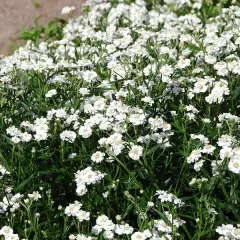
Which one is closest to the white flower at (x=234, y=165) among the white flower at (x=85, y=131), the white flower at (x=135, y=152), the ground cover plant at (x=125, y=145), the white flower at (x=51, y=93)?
the ground cover plant at (x=125, y=145)

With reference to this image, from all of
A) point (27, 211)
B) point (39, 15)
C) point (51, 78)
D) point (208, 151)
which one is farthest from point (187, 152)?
point (39, 15)

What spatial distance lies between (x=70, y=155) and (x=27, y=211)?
0.48 m

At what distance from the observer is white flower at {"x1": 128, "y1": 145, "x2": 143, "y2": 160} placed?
3.01 metres

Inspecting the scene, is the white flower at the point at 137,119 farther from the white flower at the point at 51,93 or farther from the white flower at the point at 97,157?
the white flower at the point at 51,93

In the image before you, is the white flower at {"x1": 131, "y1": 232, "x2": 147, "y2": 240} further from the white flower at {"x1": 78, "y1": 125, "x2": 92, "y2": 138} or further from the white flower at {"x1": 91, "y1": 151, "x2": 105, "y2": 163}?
the white flower at {"x1": 78, "y1": 125, "x2": 92, "y2": 138}

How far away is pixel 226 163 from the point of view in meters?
2.98

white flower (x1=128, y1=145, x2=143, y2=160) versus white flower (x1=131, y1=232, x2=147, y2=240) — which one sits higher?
white flower (x1=128, y1=145, x2=143, y2=160)

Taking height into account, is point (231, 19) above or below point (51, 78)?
below

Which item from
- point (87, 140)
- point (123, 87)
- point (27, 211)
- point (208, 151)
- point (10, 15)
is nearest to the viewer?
point (27, 211)

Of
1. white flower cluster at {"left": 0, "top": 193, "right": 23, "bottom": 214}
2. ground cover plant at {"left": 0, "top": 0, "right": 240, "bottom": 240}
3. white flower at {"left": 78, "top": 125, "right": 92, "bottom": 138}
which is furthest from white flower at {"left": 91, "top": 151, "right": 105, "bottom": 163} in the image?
white flower cluster at {"left": 0, "top": 193, "right": 23, "bottom": 214}

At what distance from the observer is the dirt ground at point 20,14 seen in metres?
6.12

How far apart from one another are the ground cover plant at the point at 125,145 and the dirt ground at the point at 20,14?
2.08 metres

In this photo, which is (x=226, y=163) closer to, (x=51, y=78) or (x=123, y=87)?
(x=123, y=87)

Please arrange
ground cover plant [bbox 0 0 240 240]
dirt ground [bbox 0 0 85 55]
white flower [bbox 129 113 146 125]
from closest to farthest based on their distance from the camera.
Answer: ground cover plant [bbox 0 0 240 240] → white flower [bbox 129 113 146 125] → dirt ground [bbox 0 0 85 55]
